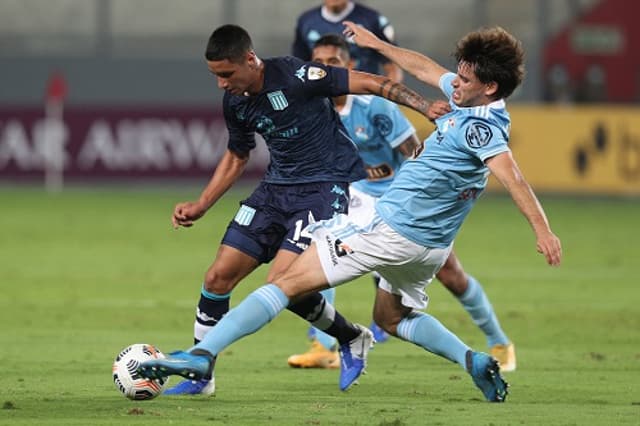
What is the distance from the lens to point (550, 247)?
635cm

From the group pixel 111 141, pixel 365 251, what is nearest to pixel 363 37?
pixel 365 251

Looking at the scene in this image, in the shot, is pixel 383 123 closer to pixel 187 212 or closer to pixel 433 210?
pixel 187 212

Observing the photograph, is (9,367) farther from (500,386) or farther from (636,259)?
(636,259)

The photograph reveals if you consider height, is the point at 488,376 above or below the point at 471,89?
below

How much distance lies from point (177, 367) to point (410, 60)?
7.20 feet

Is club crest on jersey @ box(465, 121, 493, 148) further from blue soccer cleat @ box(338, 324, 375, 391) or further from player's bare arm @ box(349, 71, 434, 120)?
blue soccer cleat @ box(338, 324, 375, 391)

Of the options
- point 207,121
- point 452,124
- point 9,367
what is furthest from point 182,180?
point 452,124

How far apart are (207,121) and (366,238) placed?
759 inches

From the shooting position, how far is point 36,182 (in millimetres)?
26406

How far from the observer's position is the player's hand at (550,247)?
20.8 feet

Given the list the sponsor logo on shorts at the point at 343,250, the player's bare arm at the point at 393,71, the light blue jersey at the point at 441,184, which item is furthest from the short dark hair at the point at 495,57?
the player's bare arm at the point at 393,71

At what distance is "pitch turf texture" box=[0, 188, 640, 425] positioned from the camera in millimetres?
7004

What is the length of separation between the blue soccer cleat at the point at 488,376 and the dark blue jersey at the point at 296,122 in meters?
1.40

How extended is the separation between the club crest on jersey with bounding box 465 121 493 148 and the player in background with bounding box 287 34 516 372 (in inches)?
82.3
